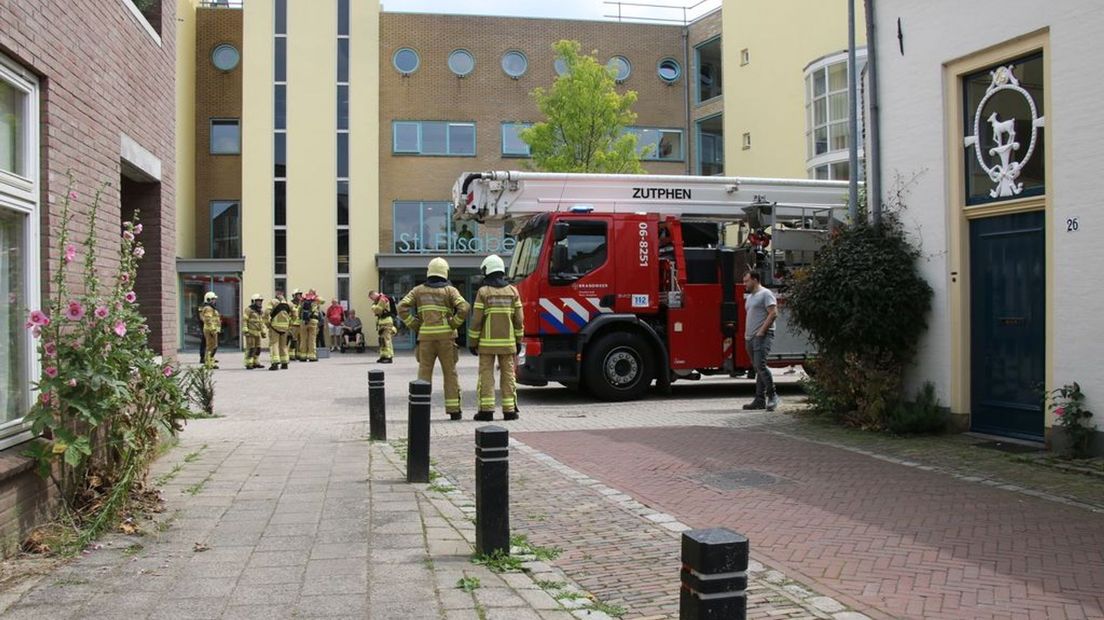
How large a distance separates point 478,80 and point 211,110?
9.25 meters

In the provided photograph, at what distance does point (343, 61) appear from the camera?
3097cm

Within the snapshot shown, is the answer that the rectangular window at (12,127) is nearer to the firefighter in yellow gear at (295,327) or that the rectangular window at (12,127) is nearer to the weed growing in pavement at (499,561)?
the weed growing in pavement at (499,561)

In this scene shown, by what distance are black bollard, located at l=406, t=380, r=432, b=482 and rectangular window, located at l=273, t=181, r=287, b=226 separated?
994 inches

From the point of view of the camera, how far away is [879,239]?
965 cm

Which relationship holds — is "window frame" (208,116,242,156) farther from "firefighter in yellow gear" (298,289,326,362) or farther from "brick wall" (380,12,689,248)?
"firefighter in yellow gear" (298,289,326,362)

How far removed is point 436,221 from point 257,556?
88.9 ft

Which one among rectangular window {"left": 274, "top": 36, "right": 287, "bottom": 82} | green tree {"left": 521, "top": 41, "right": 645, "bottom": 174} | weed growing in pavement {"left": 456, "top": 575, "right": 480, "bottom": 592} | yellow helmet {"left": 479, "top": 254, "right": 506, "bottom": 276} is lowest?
weed growing in pavement {"left": 456, "top": 575, "right": 480, "bottom": 592}

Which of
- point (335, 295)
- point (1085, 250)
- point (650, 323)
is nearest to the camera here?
point (1085, 250)

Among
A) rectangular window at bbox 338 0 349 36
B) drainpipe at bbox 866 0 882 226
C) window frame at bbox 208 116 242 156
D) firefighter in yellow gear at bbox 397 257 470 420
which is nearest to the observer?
drainpipe at bbox 866 0 882 226

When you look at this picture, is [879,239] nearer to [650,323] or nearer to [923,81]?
[923,81]

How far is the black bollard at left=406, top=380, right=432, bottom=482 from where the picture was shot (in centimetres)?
699

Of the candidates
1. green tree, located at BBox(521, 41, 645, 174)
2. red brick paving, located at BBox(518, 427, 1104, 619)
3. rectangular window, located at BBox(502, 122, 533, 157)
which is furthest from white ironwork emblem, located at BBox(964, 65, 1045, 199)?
rectangular window, located at BBox(502, 122, 533, 157)

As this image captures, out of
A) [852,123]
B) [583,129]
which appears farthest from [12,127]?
[583,129]

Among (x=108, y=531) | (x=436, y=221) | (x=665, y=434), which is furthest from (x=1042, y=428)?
(x=436, y=221)
